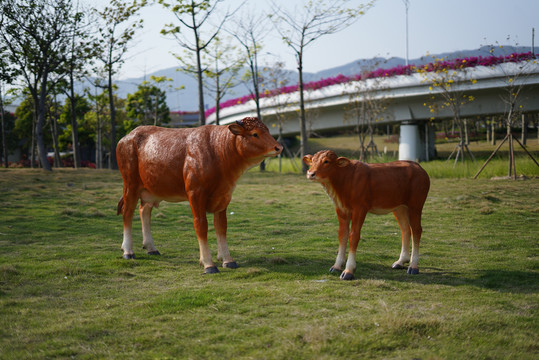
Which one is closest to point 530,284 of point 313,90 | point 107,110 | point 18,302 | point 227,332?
point 227,332

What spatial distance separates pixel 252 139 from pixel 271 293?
2268 mm

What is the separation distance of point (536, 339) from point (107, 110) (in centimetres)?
4029

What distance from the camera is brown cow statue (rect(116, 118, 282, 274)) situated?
23.5 ft

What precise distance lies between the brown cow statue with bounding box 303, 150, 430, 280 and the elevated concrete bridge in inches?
638

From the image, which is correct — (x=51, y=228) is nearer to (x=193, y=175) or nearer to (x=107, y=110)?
(x=193, y=175)

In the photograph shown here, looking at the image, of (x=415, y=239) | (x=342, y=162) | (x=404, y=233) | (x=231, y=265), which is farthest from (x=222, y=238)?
(x=415, y=239)

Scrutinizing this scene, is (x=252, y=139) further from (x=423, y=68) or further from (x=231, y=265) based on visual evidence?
(x=423, y=68)

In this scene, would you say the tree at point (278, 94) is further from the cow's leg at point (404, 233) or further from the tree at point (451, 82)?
the cow's leg at point (404, 233)

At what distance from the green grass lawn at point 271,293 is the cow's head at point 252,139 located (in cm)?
164

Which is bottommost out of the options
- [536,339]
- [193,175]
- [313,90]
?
[536,339]

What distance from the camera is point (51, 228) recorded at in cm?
1070

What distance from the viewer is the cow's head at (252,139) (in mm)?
7059

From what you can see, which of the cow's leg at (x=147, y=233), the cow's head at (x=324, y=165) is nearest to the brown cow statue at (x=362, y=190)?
the cow's head at (x=324, y=165)

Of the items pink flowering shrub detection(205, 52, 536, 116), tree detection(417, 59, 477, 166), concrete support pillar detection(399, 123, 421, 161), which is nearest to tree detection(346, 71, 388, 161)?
pink flowering shrub detection(205, 52, 536, 116)
